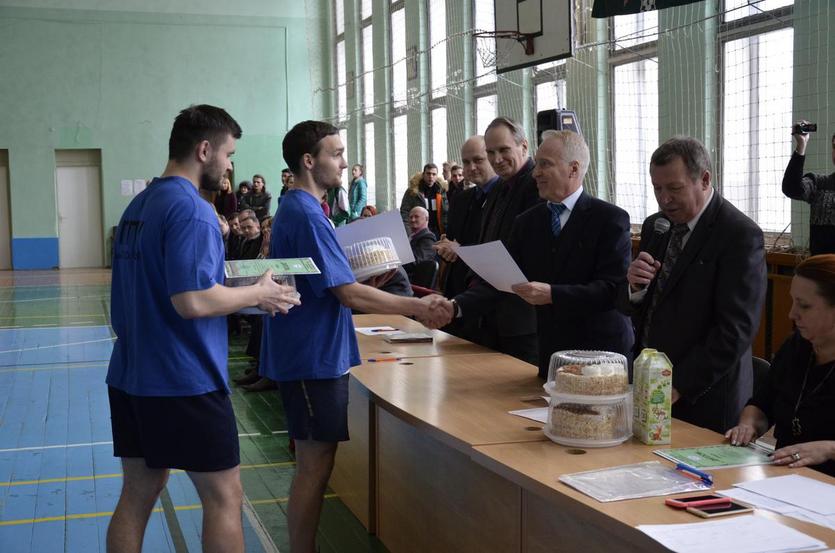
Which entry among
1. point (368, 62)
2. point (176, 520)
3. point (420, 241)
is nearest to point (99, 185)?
point (368, 62)

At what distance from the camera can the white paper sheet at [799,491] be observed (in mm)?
1957

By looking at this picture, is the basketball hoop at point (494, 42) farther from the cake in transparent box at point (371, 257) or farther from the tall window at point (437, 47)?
the cake in transparent box at point (371, 257)

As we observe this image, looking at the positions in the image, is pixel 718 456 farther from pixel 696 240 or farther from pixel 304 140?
pixel 304 140

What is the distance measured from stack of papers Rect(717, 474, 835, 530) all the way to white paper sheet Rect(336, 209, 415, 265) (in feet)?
5.95

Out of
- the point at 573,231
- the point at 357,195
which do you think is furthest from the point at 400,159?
the point at 573,231

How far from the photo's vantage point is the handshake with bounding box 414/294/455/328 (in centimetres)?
362

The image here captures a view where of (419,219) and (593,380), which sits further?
(419,219)

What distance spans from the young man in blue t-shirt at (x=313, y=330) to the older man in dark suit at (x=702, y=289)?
0.97 m

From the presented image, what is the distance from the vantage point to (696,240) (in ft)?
9.15

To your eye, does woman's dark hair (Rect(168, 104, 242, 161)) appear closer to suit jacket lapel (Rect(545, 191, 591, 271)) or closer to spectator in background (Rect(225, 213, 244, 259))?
suit jacket lapel (Rect(545, 191, 591, 271))

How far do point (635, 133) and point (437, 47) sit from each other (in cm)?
565

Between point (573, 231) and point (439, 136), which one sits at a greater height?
point (439, 136)

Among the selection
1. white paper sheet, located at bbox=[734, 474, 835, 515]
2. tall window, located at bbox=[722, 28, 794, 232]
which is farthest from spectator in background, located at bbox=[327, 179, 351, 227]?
white paper sheet, located at bbox=[734, 474, 835, 515]

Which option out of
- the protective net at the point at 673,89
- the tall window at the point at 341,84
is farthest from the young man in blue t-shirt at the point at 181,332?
the tall window at the point at 341,84
